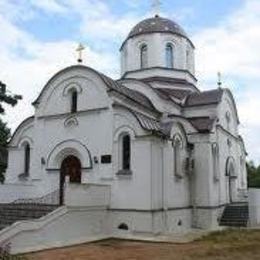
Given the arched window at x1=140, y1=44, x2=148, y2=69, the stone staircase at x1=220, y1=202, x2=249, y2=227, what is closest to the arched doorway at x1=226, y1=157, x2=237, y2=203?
the stone staircase at x1=220, y1=202, x2=249, y2=227

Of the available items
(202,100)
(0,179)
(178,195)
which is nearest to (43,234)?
(178,195)

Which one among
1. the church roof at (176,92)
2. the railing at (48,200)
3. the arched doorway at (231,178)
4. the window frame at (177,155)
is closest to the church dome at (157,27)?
the church roof at (176,92)

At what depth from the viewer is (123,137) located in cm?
2012

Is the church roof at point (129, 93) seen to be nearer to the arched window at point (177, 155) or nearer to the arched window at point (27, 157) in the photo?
the arched window at point (177, 155)

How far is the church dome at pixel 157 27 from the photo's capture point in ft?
Answer: 94.3

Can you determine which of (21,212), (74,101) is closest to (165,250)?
(21,212)

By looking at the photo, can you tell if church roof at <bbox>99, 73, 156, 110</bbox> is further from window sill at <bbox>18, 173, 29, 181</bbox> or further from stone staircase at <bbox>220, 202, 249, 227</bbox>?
stone staircase at <bbox>220, 202, 249, 227</bbox>

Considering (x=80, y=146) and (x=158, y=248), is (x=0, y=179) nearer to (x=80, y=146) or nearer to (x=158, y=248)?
(x=80, y=146)

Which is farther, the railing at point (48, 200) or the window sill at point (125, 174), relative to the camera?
the railing at point (48, 200)

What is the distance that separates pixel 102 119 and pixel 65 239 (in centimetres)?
586

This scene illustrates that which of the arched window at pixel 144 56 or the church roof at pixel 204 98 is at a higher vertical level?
the arched window at pixel 144 56

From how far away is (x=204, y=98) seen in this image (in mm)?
26234

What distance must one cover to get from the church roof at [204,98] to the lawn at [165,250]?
30.4 feet

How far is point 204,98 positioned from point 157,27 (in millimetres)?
5806
